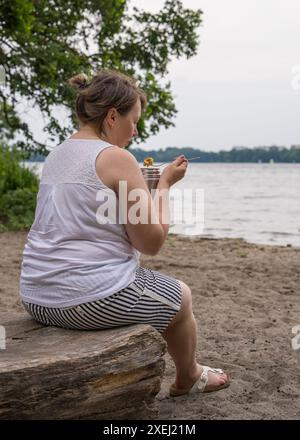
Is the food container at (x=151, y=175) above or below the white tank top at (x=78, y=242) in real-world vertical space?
above

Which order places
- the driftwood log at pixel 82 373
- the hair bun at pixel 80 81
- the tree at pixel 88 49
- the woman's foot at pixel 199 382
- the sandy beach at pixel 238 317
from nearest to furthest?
the driftwood log at pixel 82 373, the hair bun at pixel 80 81, the sandy beach at pixel 238 317, the woman's foot at pixel 199 382, the tree at pixel 88 49

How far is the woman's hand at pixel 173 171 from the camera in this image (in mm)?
3158

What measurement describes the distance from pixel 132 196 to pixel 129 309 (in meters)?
0.48

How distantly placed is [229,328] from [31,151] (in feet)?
19.0

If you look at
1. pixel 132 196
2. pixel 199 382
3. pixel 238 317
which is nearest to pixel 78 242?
pixel 132 196

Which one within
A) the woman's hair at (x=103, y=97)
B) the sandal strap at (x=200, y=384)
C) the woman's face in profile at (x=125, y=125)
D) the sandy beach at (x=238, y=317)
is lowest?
the sandy beach at (x=238, y=317)

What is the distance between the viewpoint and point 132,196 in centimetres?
290

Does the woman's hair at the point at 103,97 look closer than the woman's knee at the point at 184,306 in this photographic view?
Yes

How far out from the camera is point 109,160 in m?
2.93

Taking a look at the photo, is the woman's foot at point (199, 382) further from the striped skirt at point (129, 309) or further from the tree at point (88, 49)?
the tree at point (88, 49)

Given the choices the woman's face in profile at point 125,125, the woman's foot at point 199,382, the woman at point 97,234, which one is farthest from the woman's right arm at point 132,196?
the woman's foot at point 199,382

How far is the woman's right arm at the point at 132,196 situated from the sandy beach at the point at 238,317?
2.89 ft

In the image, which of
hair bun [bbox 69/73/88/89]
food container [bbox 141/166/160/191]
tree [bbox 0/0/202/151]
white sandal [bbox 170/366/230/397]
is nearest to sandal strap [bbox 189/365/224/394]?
white sandal [bbox 170/366/230/397]

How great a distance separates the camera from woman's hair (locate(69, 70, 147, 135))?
119 inches
